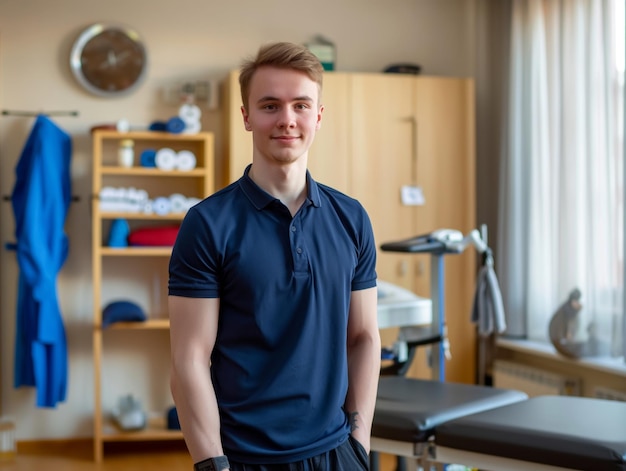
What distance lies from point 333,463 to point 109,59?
3560 millimetres

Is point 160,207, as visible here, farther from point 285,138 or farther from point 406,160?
point 285,138

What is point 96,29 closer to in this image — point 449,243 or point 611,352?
point 449,243

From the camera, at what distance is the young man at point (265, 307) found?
1353mm

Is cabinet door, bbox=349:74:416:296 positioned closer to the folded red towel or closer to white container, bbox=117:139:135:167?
the folded red towel

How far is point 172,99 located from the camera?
15.3 ft

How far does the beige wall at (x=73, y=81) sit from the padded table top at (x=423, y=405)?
2.38m

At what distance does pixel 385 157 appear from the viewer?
4562 millimetres

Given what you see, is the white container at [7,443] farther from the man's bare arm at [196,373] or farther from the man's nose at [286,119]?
the man's nose at [286,119]

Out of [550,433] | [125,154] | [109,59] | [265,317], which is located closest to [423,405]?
[550,433]

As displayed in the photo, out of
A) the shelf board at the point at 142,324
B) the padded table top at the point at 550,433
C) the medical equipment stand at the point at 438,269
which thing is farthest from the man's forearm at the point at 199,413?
the shelf board at the point at 142,324

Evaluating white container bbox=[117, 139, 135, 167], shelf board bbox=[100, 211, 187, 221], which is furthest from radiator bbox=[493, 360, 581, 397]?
white container bbox=[117, 139, 135, 167]

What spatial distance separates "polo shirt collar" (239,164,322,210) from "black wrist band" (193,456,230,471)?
1.30 feet

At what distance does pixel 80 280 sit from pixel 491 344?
2241 mm

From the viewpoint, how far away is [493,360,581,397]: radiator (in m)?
4.05
